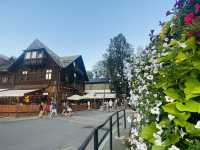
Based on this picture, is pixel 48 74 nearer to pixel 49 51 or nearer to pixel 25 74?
pixel 49 51

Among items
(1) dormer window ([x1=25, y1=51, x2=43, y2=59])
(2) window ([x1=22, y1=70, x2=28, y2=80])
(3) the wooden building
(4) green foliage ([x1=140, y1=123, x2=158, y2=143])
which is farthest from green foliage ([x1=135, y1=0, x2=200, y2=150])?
(2) window ([x1=22, y1=70, x2=28, y2=80])

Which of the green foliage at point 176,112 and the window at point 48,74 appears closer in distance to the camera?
the green foliage at point 176,112

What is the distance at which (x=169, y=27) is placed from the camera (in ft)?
11.7

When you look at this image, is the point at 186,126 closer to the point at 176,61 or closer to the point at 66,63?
the point at 176,61

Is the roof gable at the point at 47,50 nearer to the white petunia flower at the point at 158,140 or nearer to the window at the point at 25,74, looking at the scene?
the window at the point at 25,74

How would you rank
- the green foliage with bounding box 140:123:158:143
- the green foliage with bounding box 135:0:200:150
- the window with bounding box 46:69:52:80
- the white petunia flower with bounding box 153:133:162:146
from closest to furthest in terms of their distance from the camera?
the green foliage with bounding box 135:0:200:150 → the white petunia flower with bounding box 153:133:162:146 → the green foliage with bounding box 140:123:158:143 → the window with bounding box 46:69:52:80

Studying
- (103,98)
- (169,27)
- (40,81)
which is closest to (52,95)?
(40,81)

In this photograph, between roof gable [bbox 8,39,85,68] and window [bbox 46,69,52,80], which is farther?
window [bbox 46,69,52,80]

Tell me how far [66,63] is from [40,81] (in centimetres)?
595

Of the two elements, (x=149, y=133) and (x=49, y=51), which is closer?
(x=149, y=133)

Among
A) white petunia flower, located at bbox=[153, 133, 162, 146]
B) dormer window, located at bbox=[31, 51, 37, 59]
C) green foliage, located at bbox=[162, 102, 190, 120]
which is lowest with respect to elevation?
white petunia flower, located at bbox=[153, 133, 162, 146]

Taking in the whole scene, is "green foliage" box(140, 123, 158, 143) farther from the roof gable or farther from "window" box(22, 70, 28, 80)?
"window" box(22, 70, 28, 80)

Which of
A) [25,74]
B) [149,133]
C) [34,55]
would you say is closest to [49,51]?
[34,55]

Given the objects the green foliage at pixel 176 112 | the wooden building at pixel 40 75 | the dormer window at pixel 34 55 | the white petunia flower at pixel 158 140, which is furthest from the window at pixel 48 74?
the green foliage at pixel 176 112
